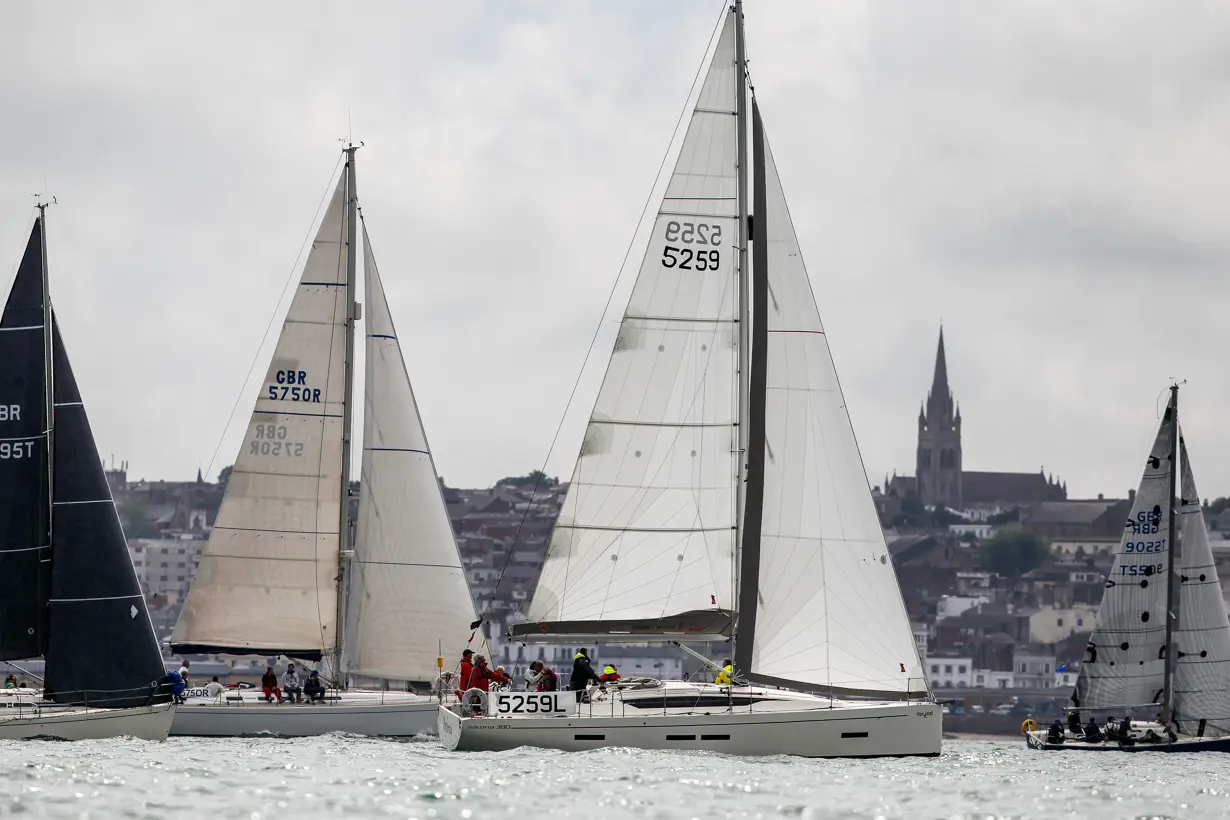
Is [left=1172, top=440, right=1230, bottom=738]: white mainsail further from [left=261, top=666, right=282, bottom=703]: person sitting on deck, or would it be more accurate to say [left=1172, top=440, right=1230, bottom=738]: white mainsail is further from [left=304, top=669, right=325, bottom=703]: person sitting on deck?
[left=261, top=666, right=282, bottom=703]: person sitting on deck

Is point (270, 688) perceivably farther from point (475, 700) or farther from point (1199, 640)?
point (1199, 640)

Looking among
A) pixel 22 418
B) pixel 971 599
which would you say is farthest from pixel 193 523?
pixel 22 418

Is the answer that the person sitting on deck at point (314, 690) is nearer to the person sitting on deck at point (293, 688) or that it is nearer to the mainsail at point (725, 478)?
the person sitting on deck at point (293, 688)

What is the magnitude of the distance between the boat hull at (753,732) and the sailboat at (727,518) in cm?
2

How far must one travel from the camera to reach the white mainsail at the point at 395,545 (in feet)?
93.8

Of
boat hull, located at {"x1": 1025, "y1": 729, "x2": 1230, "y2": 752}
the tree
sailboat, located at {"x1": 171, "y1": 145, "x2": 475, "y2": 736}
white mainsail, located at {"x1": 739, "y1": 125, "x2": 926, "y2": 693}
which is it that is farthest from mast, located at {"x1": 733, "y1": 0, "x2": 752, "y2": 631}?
the tree

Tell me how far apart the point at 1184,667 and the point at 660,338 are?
19.0 m

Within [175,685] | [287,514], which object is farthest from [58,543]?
[287,514]

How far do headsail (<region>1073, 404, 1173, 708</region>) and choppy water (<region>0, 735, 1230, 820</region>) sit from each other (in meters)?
16.6

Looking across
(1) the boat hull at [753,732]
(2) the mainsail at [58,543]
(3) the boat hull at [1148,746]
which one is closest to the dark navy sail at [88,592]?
(2) the mainsail at [58,543]

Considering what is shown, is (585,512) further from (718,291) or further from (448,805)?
(448,805)

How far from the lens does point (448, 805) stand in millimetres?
15875

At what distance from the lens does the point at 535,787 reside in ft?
56.5

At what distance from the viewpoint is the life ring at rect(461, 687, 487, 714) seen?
21.4 m
